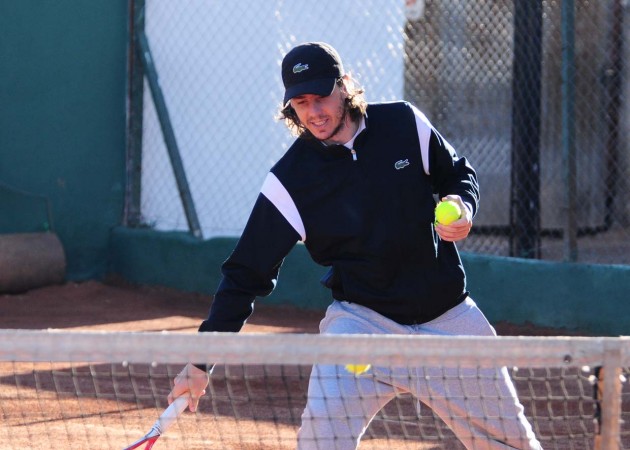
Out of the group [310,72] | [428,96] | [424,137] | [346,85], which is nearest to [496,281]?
[428,96]

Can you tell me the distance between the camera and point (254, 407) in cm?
563

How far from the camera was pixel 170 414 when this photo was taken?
3309mm

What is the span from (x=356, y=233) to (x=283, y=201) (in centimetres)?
26

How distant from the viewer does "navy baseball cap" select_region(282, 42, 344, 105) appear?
11.8 feet

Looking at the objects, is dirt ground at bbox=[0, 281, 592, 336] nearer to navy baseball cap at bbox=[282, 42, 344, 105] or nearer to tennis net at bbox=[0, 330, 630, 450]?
tennis net at bbox=[0, 330, 630, 450]

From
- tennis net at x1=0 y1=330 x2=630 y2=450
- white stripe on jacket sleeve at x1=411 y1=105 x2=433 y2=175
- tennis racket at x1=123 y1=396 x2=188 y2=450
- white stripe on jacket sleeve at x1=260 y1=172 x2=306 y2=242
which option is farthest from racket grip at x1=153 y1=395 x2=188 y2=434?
white stripe on jacket sleeve at x1=411 y1=105 x2=433 y2=175

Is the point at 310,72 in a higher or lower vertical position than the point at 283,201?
higher

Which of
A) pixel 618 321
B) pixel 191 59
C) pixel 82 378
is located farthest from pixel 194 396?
pixel 191 59

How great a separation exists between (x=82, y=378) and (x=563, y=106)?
3.68 metres

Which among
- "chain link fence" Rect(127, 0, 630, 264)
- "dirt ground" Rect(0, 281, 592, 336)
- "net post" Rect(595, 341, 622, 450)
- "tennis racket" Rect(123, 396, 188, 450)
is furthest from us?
"chain link fence" Rect(127, 0, 630, 264)

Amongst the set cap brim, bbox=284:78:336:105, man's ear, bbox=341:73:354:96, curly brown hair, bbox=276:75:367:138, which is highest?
cap brim, bbox=284:78:336:105

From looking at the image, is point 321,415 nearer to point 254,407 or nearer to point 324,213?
point 324,213

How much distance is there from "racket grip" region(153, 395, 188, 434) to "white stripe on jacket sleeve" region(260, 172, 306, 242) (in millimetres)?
671

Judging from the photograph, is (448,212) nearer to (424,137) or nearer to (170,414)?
(424,137)
